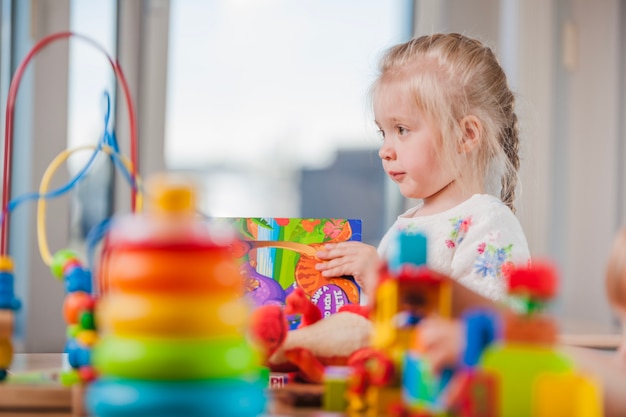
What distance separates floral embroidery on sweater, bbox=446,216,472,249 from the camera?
1167 mm

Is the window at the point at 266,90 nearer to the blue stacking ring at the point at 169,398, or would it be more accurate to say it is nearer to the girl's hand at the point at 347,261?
the girl's hand at the point at 347,261

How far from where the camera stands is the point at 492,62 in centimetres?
127

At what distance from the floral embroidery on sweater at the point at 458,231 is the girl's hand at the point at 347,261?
0.75 feet

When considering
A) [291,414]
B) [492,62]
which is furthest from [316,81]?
[291,414]

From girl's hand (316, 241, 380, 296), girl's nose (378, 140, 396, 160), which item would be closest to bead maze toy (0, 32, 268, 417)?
girl's hand (316, 241, 380, 296)

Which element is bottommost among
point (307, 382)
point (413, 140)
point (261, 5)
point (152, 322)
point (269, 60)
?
point (307, 382)

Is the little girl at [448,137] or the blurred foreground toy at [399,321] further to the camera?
the little girl at [448,137]

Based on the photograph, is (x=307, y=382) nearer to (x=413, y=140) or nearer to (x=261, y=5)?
Answer: (x=413, y=140)

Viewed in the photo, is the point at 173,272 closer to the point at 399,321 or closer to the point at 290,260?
the point at 399,321

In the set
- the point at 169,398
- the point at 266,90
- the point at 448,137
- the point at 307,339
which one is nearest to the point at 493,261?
the point at 448,137

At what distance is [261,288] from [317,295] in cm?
6

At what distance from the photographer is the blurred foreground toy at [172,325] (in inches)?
18.8

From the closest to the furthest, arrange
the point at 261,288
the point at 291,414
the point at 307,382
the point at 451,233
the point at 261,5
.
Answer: the point at 291,414
the point at 307,382
the point at 261,288
the point at 451,233
the point at 261,5

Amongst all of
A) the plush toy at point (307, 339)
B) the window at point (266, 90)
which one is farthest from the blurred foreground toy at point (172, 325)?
the window at point (266, 90)
